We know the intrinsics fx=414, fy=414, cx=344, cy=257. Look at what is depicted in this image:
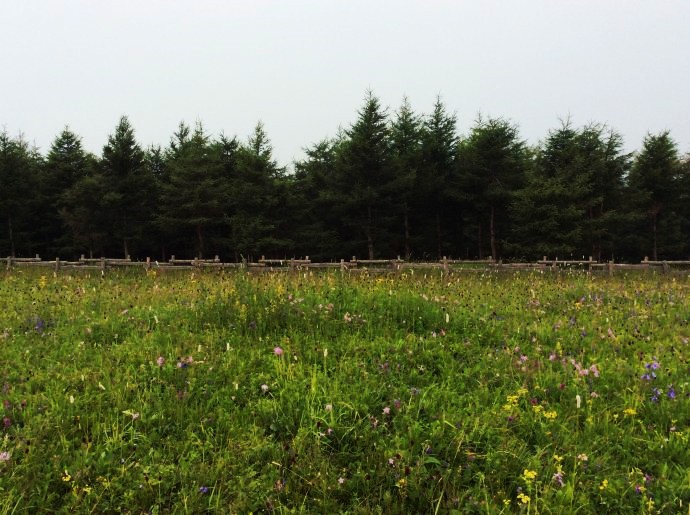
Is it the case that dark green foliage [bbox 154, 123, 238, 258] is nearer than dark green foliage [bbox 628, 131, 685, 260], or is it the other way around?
dark green foliage [bbox 154, 123, 238, 258]

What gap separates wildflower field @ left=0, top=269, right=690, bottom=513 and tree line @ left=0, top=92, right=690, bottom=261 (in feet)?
95.7

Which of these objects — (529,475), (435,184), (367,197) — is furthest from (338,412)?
(435,184)

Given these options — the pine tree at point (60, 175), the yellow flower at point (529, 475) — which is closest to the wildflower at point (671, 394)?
the yellow flower at point (529, 475)

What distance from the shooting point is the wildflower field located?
9.90ft

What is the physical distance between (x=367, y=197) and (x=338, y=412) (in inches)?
1239

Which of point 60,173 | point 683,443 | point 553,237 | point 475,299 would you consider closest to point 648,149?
point 553,237

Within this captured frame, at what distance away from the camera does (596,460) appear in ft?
11.0

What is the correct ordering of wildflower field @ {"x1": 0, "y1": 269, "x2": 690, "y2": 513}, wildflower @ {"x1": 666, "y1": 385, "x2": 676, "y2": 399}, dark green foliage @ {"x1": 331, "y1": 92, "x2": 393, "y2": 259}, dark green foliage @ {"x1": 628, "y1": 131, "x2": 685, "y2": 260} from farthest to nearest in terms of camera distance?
1. dark green foliage @ {"x1": 628, "y1": 131, "x2": 685, "y2": 260}
2. dark green foliage @ {"x1": 331, "y1": 92, "x2": 393, "y2": 259}
3. wildflower @ {"x1": 666, "y1": 385, "x2": 676, "y2": 399}
4. wildflower field @ {"x1": 0, "y1": 269, "x2": 690, "y2": 513}

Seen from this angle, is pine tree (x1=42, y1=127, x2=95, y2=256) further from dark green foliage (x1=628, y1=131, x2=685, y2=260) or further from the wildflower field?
dark green foliage (x1=628, y1=131, x2=685, y2=260)

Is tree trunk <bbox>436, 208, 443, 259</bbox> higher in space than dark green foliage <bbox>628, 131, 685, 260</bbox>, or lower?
lower

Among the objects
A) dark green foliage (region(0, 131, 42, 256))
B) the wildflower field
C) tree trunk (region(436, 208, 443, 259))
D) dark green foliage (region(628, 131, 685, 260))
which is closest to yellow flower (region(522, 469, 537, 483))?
the wildflower field

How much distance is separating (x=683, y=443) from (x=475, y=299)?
198 inches

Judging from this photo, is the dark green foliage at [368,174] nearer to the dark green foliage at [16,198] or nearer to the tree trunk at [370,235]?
the tree trunk at [370,235]

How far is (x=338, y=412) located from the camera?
3818mm
